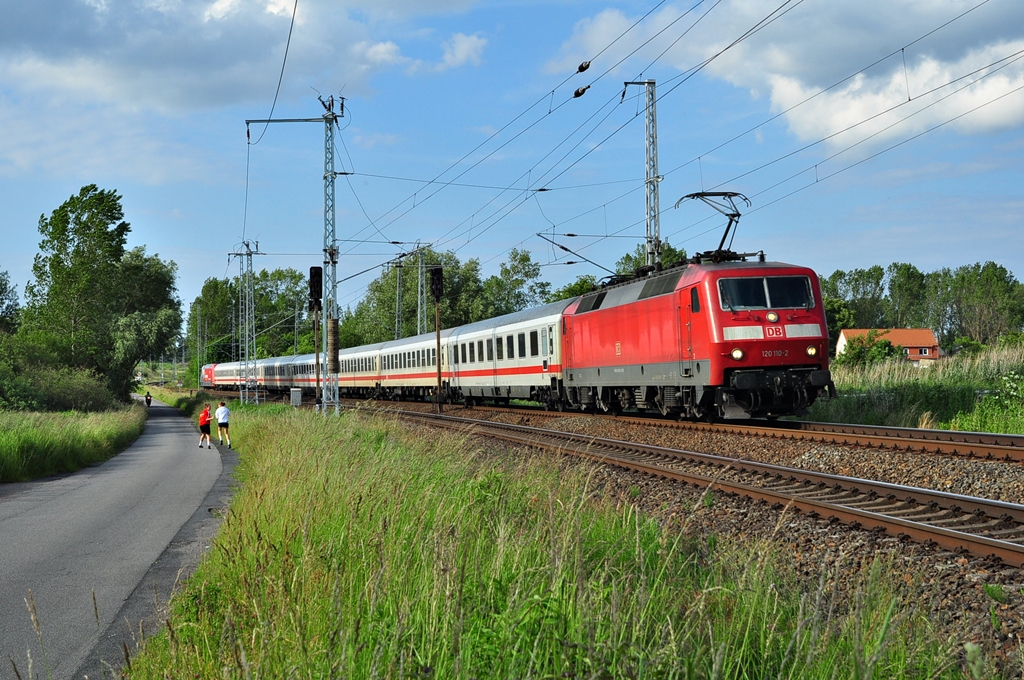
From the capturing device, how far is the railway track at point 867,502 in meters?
7.83

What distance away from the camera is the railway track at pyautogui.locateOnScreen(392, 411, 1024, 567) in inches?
308

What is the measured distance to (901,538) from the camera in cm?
816

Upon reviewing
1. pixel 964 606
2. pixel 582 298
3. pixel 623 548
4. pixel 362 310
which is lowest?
pixel 964 606

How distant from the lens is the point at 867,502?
9.96m

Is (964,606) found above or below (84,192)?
below

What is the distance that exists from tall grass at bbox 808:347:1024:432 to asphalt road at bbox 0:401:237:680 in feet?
45.9

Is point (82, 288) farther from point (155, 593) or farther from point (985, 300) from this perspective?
point (985, 300)

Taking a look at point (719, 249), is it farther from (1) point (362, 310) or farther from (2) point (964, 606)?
(1) point (362, 310)

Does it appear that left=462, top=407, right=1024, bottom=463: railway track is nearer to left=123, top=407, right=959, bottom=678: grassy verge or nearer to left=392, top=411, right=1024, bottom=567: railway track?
left=392, top=411, right=1024, bottom=567: railway track

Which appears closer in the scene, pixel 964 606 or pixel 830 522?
pixel 964 606

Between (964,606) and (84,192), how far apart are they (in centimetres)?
5257

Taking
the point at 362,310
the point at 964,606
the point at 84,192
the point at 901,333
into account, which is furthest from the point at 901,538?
the point at 901,333

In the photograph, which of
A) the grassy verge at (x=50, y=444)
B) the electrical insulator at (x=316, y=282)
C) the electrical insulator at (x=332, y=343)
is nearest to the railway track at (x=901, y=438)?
the electrical insulator at (x=332, y=343)

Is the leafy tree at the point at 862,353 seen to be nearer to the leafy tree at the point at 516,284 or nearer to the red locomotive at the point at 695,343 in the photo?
the red locomotive at the point at 695,343
